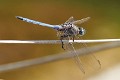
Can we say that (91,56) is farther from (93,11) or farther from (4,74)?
(93,11)

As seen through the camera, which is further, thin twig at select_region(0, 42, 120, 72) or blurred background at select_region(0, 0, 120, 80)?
blurred background at select_region(0, 0, 120, 80)

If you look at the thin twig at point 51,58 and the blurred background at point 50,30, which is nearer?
the thin twig at point 51,58

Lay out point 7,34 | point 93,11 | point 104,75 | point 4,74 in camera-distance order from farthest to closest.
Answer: point 93,11
point 7,34
point 104,75
point 4,74

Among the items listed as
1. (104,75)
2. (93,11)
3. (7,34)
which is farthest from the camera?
(93,11)

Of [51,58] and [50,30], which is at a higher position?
[50,30]

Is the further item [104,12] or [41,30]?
[104,12]

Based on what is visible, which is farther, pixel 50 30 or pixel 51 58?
pixel 50 30

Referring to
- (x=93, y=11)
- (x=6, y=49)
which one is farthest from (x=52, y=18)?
(x=6, y=49)

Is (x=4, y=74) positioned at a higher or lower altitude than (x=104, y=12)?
lower
